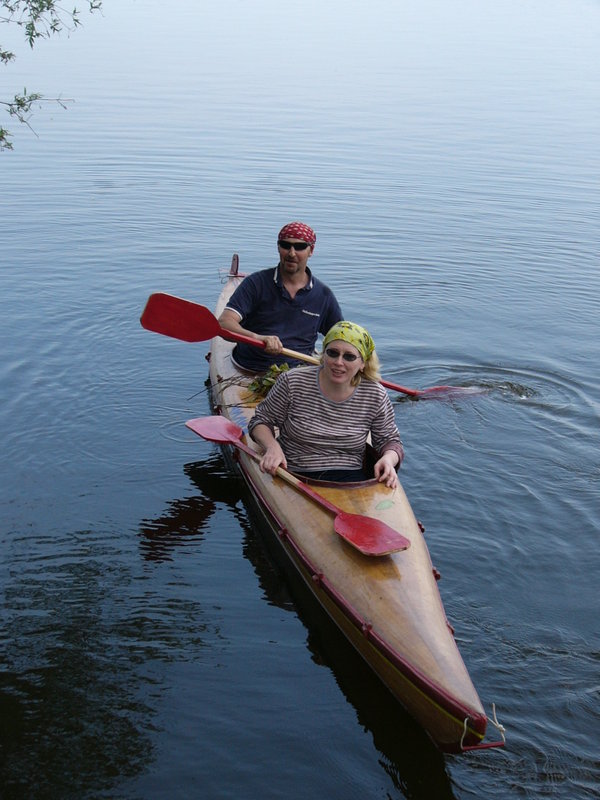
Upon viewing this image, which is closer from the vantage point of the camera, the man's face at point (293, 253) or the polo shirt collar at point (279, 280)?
the man's face at point (293, 253)

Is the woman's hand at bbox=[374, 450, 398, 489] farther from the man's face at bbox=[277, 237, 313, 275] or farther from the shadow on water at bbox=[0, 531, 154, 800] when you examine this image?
the man's face at bbox=[277, 237, 313, 275]

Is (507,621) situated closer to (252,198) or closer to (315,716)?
(315,716)

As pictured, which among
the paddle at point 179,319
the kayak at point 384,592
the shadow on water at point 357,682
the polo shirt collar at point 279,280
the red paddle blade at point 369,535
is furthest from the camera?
the paddle at point 179,319

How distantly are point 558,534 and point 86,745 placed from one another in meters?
3.81

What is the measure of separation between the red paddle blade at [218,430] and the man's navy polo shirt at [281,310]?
1005 mm

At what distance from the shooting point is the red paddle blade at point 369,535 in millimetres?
5383

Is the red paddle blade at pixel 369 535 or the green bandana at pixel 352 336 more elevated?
the green bandana at pixel 352 336

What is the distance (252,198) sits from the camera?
60.3 feet

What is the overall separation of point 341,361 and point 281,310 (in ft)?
8.24

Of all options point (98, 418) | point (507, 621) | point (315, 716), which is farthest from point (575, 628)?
point (98, 418)

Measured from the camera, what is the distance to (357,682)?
5.32 m

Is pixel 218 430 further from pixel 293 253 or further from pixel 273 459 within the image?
pixel 293 253

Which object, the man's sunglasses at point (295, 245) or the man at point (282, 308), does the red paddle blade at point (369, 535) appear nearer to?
the man at point (282, 308)

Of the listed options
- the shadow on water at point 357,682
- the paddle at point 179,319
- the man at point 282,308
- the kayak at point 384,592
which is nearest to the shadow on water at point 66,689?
the shadow on water at point 357,682
